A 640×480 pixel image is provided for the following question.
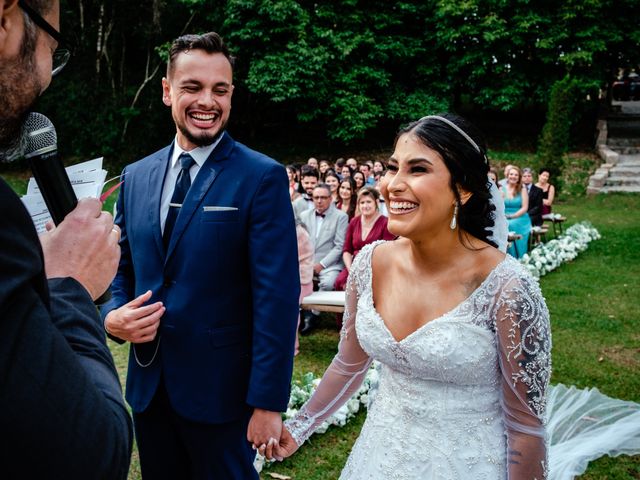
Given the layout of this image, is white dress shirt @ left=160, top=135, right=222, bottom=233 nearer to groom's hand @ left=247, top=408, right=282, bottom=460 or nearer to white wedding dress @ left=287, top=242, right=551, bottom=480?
groom's hand @ left=247, top=408, right=282, bottom=460

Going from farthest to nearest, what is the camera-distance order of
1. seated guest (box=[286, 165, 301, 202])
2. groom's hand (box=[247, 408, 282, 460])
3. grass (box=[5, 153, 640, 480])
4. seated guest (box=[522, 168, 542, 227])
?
seated guest (box=[522, 168, 542, 227]) < seated guest (box=[286, 165, 301, 202]) < grass (box=[5, 153, 640, 480]) < groom's hand (box=[247, 408, 282, 460])

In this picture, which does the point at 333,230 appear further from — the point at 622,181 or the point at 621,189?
the point at 622,181

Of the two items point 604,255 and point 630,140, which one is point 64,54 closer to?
point 604,255

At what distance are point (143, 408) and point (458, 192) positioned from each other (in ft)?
5.49

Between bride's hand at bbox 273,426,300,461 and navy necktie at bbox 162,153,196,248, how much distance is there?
100 cm

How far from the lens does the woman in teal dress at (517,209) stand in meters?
10.7

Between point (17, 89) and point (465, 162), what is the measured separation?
1.79 m

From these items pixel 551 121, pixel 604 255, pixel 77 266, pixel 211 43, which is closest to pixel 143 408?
pixel 77 266

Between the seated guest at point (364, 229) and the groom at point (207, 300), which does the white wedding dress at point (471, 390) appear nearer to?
the groom at point (207, 300)

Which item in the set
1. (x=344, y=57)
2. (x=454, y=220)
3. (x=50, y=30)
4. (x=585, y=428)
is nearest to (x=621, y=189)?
(x=344, y=57)

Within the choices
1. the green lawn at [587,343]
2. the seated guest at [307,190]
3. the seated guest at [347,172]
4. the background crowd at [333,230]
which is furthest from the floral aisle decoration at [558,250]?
the seated guest at [307,190]

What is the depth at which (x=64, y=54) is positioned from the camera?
1243mm

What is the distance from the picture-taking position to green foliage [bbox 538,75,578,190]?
58.4 feet

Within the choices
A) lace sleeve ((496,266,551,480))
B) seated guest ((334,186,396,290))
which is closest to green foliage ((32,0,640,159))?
seated guest ((334,186,396,290))
